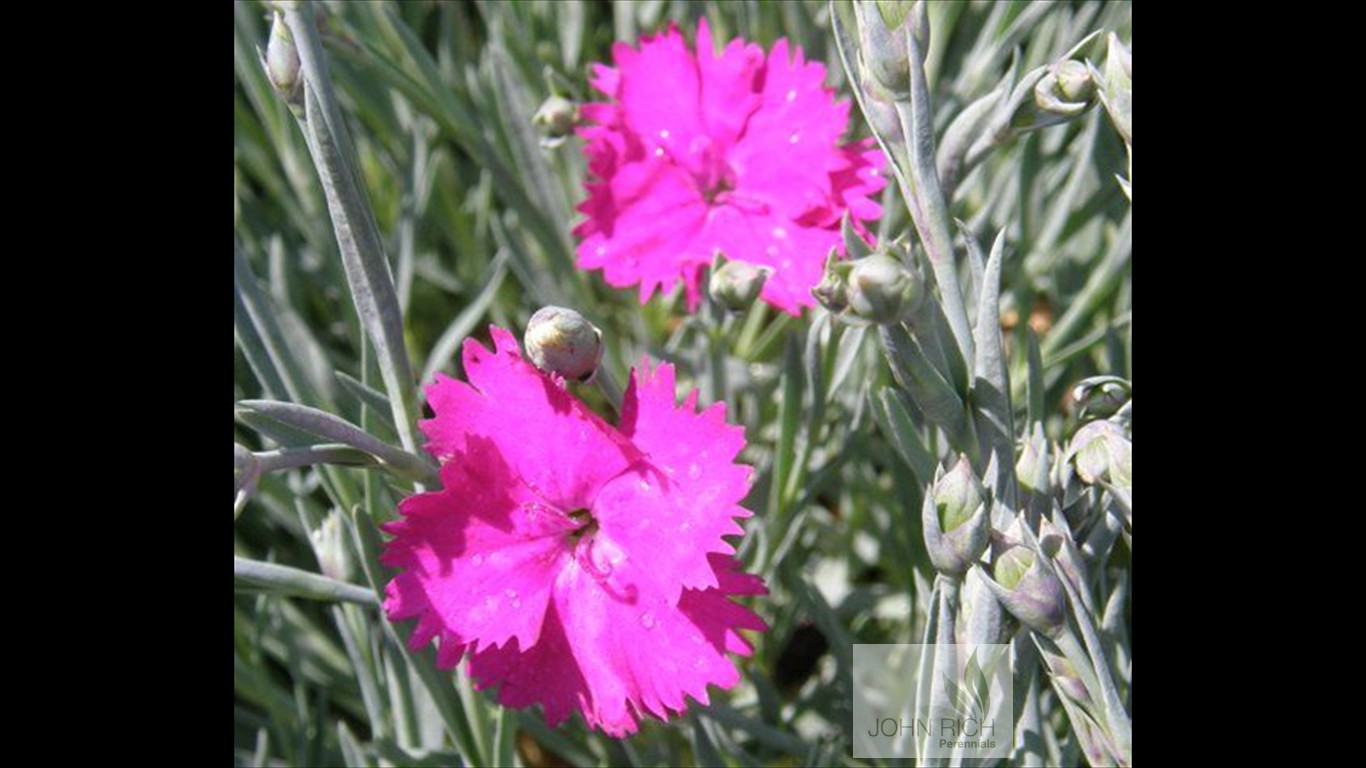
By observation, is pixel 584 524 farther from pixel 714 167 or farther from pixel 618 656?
pixel 714 167

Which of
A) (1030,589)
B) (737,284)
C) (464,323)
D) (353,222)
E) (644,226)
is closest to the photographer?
(1030,589)

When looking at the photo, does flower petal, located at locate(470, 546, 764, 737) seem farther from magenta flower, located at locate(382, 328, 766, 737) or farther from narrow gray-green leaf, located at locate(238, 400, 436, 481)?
narrow gray-green leaf, located at locate(238, 400, 436, 481)

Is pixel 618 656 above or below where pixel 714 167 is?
below

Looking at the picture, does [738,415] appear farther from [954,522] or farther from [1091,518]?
[954,522]

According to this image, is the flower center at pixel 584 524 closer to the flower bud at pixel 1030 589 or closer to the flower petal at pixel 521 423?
the flower petal at pixel 521 423

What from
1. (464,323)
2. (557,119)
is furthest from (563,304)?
(557,119)

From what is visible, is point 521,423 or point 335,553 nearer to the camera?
point 521,423

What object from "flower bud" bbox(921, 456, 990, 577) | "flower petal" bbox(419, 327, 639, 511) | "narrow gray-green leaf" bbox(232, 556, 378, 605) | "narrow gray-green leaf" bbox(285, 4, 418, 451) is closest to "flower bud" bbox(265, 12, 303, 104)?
"narrow gray-green leaf" bbox(285, 4, 418, 451)
